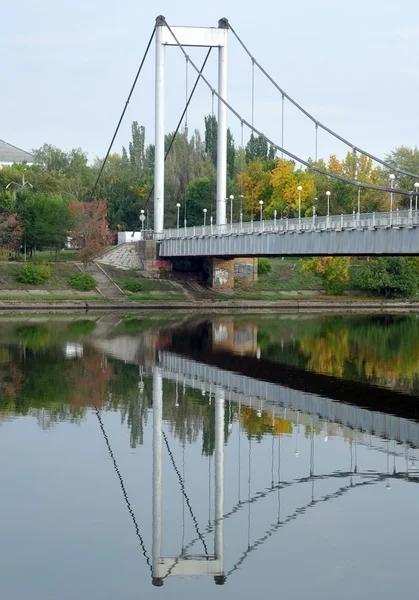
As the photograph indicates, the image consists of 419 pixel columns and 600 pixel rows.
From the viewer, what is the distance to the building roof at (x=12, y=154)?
6176 inches

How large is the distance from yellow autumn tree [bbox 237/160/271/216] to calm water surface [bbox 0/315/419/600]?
5055cm

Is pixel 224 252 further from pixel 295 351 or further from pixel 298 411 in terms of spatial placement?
pixel 298 411

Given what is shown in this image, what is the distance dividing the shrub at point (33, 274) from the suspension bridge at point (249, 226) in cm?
746

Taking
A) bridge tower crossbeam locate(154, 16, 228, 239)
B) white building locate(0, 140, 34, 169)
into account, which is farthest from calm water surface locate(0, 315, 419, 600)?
white building locate(0, 140, 34, 169)

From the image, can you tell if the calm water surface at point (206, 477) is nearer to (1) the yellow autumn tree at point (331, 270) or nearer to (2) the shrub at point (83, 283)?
(2) the shrub at point (83, 283)

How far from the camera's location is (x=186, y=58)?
74.6 m

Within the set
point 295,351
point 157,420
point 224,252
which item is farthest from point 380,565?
point 224,252

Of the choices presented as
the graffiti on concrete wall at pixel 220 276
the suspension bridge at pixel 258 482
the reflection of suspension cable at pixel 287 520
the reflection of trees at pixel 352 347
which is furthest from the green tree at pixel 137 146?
the reflection of suspension cable at pixel 287 520

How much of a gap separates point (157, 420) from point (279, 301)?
49.3 meters

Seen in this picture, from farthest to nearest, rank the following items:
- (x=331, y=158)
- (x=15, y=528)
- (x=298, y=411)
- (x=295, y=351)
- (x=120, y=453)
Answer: (x=331, y=158) < (x=295, y=351) < (x=298, y=411) < (x=120, y=453) < (x=15, y=528)

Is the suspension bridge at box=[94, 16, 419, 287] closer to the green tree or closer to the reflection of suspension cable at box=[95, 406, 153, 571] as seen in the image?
the reflection of suspension cable at box=[95, 406, 153, 571]

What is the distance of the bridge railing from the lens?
145 ft

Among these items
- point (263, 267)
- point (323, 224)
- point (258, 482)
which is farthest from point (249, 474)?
point (263, 267)

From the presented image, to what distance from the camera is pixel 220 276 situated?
78125 mm
